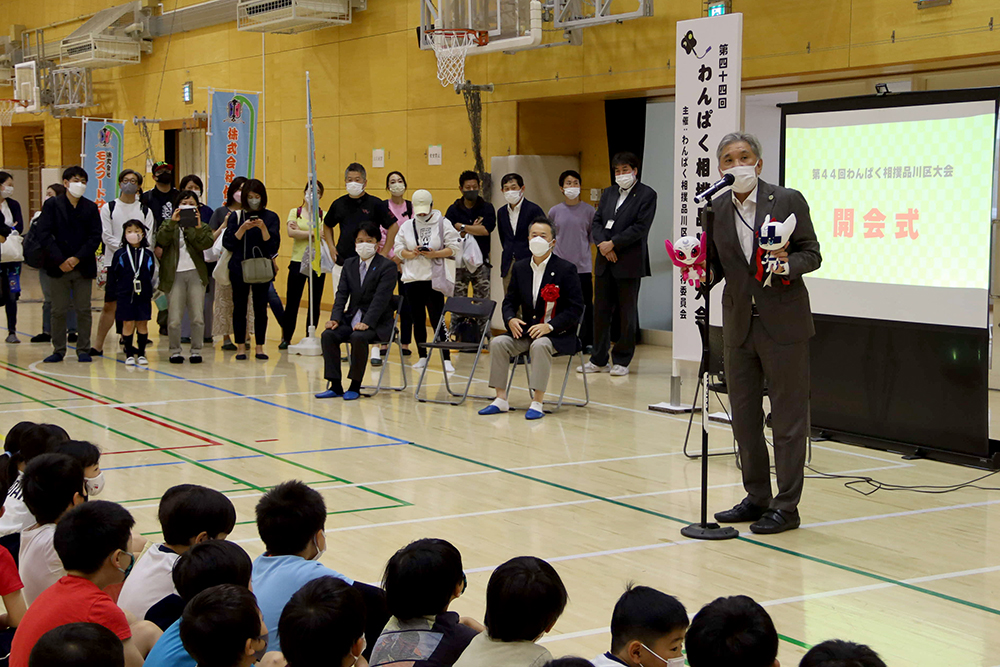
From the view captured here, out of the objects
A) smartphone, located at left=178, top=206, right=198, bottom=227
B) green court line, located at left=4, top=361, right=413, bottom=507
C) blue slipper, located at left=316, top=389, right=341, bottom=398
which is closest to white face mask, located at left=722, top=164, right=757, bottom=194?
green court line, located at left=4, top=361, right=413, bottom=507

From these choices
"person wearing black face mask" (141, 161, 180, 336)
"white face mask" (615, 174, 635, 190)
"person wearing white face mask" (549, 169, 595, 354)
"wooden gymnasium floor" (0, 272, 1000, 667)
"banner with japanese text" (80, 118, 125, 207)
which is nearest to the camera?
"wooden gymnasium floor" (0, 272, 1000, 667)

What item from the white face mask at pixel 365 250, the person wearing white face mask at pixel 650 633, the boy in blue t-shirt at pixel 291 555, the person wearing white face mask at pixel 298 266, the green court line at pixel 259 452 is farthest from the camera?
the person wearing white face mask at pixel 298 266

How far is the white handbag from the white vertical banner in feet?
22.0

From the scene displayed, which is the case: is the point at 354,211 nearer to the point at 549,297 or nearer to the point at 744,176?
the point at 549,297

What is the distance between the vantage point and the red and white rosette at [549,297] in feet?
25.1

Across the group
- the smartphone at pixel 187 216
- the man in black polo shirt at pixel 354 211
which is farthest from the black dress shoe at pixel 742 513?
the smartphone at pixel 187 216

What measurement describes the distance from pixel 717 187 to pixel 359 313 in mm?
4342

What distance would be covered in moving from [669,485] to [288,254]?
10185 millimetres

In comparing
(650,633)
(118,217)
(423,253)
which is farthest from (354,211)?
(650,633)

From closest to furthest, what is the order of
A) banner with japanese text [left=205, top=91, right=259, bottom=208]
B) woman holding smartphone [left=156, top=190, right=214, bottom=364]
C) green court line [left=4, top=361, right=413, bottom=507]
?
green court line [left=4, top=361, right=413, bottom=507] → woman holding smartphone [left=156, top=190, right=214, bottom=364] → banner with japanese text [left=205, top=91, right=259, bottom=208]

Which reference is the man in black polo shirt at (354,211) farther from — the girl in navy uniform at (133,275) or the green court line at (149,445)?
the green court line at (149,445)

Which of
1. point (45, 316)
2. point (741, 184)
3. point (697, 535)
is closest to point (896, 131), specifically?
point (741, 184)

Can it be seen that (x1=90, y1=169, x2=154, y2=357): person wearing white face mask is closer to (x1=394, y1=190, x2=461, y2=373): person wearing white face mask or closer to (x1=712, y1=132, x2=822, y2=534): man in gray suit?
(x1=394, y1=190, x2=461, y2=373): person wearing white face mask

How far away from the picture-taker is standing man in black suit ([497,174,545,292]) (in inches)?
404
